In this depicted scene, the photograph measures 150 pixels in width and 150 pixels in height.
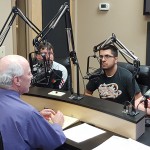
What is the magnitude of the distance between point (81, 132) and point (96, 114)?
→ 0.17m

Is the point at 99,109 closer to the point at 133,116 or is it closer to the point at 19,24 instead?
the point at 133,116

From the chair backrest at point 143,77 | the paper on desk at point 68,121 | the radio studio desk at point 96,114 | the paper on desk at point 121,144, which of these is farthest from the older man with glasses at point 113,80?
the paper on desk at point 121,144

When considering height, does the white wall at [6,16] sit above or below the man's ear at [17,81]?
above

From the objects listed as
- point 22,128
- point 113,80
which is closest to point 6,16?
point 113,80

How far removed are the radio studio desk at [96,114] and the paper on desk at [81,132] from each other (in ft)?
0.14

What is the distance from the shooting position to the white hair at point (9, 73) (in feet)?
5.22

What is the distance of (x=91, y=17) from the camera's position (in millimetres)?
4078

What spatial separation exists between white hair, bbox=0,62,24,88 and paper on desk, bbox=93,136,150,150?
1.99 ft

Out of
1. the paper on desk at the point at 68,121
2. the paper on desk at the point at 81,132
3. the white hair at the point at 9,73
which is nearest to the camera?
the white hair at the point at 9,73

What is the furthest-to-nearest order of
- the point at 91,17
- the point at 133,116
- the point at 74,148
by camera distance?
the point at 91,17
the point at 133,116
the point at 74,148

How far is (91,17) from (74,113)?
234 cm

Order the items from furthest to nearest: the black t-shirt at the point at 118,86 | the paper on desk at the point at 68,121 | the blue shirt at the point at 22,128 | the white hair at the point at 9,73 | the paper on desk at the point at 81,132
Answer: the black t-shirt at the point at 118,86 < the paper on desk at the point at 68,121 < the paper on desk at the point at 81,132 < the white hair at the point at 9,73 < the blue shirt at the point at 22,128

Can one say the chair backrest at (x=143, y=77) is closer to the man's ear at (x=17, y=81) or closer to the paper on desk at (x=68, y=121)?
the paper on desk at (x=68, y=121)

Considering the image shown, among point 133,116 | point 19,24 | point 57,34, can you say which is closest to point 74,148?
point 133,116
